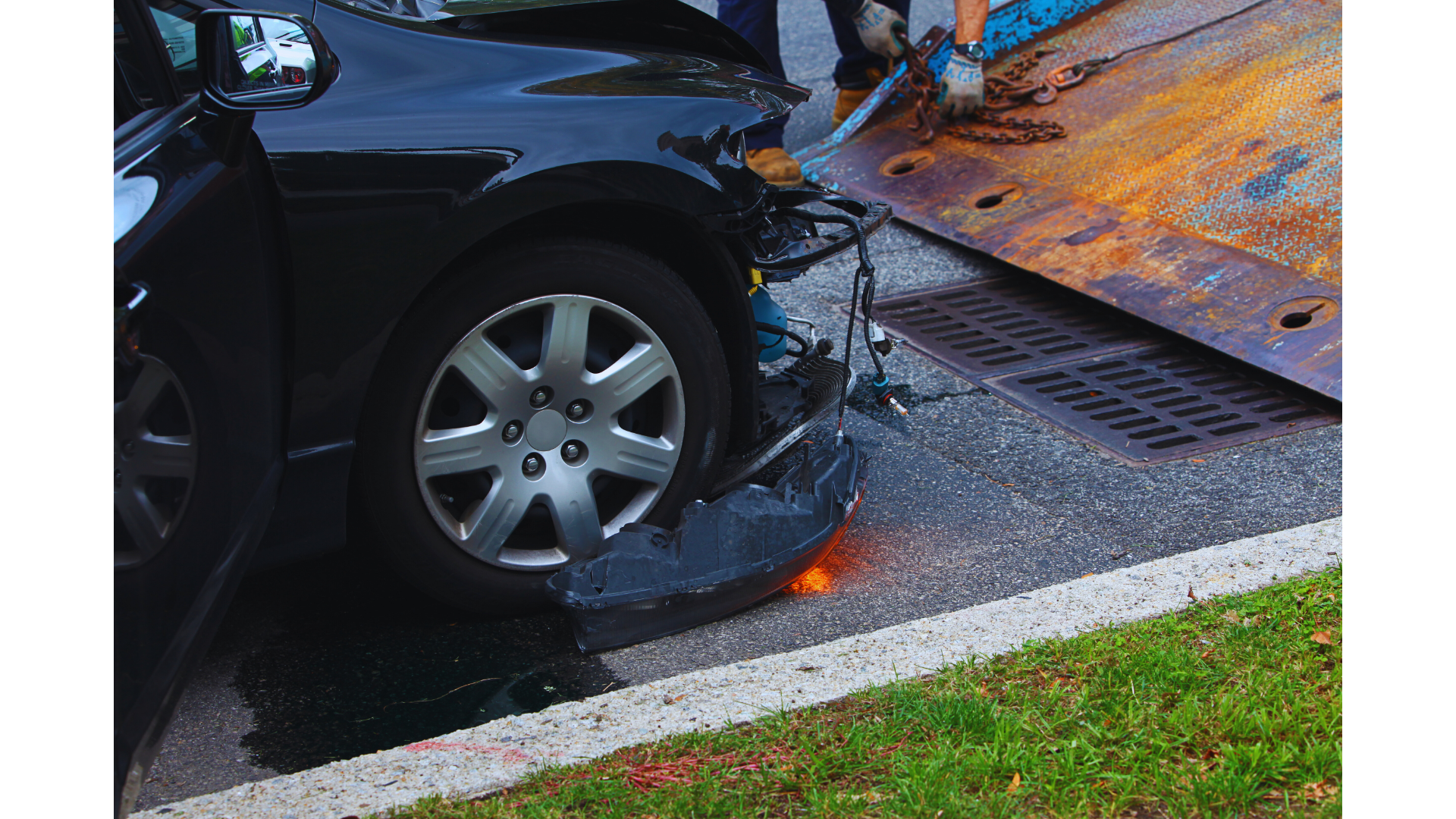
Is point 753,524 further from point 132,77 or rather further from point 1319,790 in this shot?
point 132,77

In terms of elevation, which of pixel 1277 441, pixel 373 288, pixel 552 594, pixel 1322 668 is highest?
pixel 373 288

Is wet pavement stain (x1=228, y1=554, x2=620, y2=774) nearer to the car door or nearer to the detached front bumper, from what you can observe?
the detached front bumper

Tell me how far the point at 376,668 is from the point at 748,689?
0.83 meters

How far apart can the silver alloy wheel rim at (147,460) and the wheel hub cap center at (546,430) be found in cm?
89

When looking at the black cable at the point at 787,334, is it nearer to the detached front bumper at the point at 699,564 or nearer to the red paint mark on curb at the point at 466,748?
the detached front bumper at the point at 699,564

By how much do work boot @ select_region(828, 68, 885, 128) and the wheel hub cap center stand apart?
4368 millimetres

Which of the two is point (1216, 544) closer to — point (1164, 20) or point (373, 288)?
point (373, 288)

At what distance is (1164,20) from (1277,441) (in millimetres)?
3300

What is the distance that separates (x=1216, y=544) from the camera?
3035 millimetres

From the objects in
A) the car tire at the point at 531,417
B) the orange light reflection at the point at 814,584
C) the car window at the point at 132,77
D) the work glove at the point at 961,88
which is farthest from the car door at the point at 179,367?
the work glove at the point at 961,88

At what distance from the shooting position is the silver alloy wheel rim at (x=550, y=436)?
250 centimetres

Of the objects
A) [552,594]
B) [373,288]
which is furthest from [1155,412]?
[373,288]

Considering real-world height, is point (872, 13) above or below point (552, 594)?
above

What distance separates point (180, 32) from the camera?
7.47 feet
